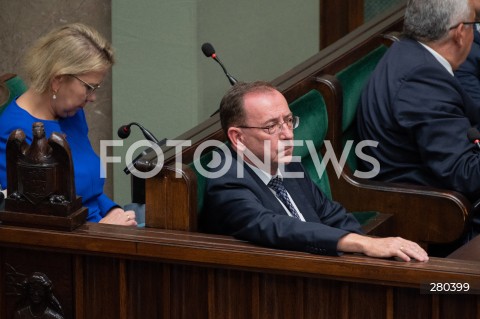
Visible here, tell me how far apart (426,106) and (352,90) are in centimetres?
40

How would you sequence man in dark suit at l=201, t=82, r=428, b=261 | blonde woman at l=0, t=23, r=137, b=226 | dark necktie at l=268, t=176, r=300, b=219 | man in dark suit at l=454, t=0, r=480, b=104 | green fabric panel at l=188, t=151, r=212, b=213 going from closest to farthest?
man in dark suit at l=201, t=82, r=428, b=261
green fabric panel at l=188, t=151, r=212, b=213
dark necktie at l=268, t=176, r=300, b=219
blonde woman at l=0, t=23, r=137, b=226
man in dark suit at l=454, t=0, r=480, b=104

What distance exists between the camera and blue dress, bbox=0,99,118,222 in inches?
132

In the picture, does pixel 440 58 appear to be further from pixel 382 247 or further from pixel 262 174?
pixel 382 247

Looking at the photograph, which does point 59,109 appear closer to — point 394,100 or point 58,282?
point 58,282

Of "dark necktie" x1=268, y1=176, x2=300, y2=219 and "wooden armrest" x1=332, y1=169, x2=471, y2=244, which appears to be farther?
"wooden armrest" x1=332, y1=169, x2=471, y2=244

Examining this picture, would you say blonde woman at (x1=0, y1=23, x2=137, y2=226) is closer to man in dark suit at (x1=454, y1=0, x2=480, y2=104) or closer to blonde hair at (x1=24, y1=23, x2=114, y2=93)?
blonde hair at (x1=24, y1=23, x2=114, y2=93)

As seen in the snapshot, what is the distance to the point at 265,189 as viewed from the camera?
319cm

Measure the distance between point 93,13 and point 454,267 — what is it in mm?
2619

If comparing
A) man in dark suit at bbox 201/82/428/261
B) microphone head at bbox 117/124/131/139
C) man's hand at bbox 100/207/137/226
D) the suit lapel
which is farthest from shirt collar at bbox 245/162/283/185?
microphone head at bbox 117/124/131/139

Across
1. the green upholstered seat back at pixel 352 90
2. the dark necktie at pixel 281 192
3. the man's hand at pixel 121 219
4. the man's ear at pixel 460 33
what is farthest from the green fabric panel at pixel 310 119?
the man's hand at pixel 121 219

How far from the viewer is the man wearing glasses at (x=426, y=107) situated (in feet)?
12.2

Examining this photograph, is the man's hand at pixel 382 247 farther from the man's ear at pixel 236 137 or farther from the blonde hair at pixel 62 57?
the blonde hair at pixel 62 57

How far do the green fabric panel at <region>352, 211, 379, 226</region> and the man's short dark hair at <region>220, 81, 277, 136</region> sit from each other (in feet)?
2.37

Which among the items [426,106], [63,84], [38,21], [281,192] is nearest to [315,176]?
[426,106]
